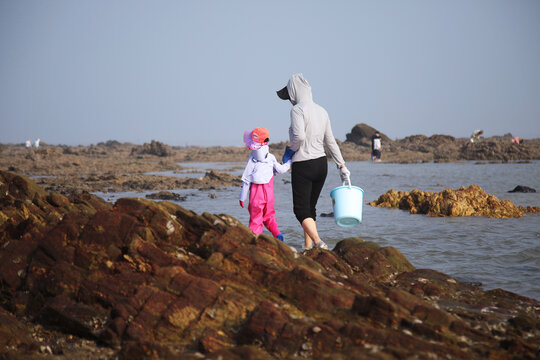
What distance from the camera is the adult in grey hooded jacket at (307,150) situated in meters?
6.28

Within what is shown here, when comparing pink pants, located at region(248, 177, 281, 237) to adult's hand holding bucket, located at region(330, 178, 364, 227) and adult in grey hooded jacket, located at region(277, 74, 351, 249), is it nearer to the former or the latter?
adult in grey hooded jacket, located at region(277, 74, 351, 249)

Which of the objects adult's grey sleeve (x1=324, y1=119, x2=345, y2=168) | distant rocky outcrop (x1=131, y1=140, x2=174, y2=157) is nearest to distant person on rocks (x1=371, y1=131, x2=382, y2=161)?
distant rocky outcrop (x1=131, y1=140, x2=174, y2=157)

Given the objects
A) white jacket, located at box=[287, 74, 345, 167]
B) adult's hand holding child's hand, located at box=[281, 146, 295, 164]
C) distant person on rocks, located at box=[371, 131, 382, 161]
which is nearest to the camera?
white jacket, located at box=[287, 74, 345, 167]

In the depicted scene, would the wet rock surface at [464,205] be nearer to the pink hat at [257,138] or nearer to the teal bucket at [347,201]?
the teal bucket at [347,201]

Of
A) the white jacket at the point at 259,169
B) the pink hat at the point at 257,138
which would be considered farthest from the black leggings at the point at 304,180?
the pink hat at the point at 257,138

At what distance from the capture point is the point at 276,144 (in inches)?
2256

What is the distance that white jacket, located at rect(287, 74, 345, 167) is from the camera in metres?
6.22

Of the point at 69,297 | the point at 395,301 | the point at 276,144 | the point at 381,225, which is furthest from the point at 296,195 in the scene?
the point at 276,144

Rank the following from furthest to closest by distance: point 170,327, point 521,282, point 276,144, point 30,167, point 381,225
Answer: point 276,144
point 30,167
point 381,225
point 521,282
point 170,327

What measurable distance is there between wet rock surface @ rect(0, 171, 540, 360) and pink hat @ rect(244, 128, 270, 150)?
217 cm

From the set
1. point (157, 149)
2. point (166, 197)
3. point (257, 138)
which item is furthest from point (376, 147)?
point (257, 138)

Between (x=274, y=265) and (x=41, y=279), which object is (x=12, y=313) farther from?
(x=274, y=265)

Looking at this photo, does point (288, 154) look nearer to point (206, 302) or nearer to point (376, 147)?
point (206, 302)

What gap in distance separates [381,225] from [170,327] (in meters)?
7.18
